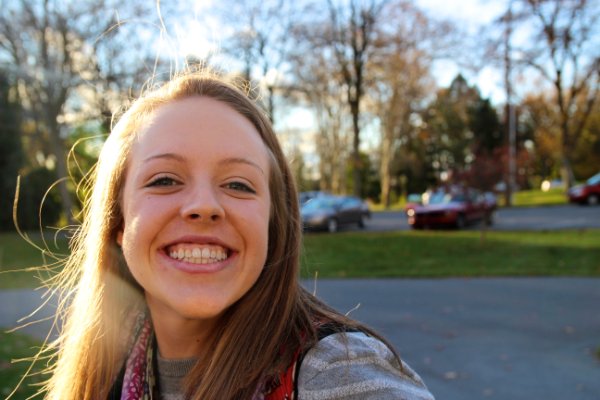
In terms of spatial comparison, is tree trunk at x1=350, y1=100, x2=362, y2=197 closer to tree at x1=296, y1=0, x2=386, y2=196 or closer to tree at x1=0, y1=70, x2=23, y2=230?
tree at x1=296, y1=0, x2=386, y2=196

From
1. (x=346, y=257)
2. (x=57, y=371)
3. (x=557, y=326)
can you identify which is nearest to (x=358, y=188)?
(x=346, y=257)

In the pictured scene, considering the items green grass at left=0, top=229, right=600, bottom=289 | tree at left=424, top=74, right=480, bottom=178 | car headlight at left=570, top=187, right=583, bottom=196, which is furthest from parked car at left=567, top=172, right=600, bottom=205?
tree at left=424, top=74, right=480, bottom=178

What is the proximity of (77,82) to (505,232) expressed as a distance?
1510 cm

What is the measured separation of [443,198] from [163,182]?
20366mm

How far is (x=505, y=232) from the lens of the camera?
18125mm

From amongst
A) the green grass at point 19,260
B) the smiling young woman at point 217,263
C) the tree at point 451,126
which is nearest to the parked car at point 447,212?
the green grass at point 19,260

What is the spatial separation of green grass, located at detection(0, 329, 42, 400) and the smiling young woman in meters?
2.95

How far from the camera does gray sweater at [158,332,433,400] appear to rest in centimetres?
115

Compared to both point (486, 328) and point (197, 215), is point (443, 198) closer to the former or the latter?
point (486, 328)

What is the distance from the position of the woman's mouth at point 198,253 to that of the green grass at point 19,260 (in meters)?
6.81

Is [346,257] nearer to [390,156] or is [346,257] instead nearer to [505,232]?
[505,232]

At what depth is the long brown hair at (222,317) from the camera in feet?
4.34

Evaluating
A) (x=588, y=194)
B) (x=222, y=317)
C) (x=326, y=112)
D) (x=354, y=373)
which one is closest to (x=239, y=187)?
(x=222, y=317)

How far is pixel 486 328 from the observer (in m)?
6.85
